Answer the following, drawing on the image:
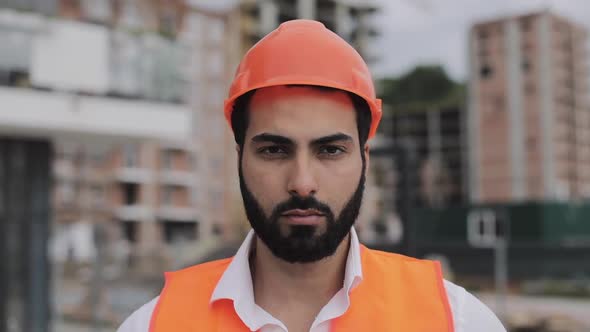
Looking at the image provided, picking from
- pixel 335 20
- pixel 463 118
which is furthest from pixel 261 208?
pixel 463 118

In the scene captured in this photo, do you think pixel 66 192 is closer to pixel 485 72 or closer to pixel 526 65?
pixel 485 72

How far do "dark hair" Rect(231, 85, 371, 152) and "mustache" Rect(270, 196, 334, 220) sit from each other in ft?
0.51

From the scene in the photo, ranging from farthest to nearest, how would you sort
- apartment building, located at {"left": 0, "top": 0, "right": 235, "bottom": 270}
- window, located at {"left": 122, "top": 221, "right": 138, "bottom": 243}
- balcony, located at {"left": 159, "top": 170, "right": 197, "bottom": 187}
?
1. window, located at {"left": 122, "top": 221, "right": 138, "bottom": 243}
2. balcony, located at {"left": 159, "top": 170, "right": 197, "bottom": 187}
3. apartment building, located at {"left": 0, "top": 0, "right": 235, "bottom": 270}

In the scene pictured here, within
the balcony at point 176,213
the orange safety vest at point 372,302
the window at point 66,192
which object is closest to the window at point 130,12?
the window at point 66,192

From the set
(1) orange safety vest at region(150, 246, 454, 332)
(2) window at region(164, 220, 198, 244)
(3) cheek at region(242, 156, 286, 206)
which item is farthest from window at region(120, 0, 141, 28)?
(3) cheek at region(242, 156, 286, 206)

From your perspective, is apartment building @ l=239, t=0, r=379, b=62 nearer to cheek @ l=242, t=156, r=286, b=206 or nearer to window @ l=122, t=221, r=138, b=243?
window @ l=122, t=221, r=138, b=243

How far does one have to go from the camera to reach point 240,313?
1618mm

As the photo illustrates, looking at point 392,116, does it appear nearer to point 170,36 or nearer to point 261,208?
point 170,36

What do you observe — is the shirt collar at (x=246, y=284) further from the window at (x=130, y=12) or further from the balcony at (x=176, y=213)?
the balcony at (x=176, y=213)

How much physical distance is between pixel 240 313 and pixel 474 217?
11435mm

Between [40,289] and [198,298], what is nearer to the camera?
[198,298]

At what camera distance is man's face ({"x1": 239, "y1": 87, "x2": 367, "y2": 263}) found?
5.06 feet

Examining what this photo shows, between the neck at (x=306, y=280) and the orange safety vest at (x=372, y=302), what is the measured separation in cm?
5

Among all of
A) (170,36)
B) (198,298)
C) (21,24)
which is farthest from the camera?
(170,36)
